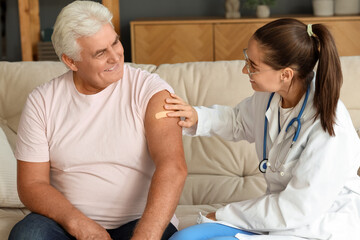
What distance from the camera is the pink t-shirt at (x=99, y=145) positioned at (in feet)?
6.23

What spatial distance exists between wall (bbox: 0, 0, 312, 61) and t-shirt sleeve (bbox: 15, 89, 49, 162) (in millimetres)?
3202

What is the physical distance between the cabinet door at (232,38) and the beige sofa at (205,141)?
2.03m

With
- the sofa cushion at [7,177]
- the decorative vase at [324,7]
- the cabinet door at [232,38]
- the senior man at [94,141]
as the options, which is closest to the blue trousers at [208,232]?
the senior man at [94,141]

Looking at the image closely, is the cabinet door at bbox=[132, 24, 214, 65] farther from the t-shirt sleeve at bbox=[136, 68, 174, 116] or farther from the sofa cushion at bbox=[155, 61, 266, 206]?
the t-shirt sleeve at bbox=[136, 68, 174, 116]

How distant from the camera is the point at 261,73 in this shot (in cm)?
176

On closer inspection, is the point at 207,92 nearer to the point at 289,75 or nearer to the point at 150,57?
the point at 289,75

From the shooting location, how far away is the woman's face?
1.74 metres

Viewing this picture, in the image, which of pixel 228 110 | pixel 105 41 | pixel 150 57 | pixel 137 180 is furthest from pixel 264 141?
pixel 150 57

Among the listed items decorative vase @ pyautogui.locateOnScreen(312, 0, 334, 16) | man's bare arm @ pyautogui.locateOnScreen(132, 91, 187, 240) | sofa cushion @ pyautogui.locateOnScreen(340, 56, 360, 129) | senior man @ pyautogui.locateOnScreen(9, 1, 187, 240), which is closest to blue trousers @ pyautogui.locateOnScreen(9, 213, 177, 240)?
senior man @ pyautogui.locateOnScreen(9, 1, 187, 240)

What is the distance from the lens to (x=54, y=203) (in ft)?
6.12

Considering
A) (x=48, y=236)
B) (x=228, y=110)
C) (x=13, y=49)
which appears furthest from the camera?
(x=13, y=49)

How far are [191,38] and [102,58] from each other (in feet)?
9.23

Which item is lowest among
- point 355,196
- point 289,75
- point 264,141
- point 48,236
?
point 48,236

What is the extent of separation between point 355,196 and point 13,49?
4302mm
